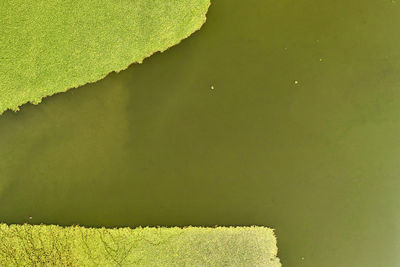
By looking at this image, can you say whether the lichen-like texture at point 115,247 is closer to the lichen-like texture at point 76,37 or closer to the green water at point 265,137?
the green water at point 265,137

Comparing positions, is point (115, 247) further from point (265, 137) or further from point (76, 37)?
point (76, 37)

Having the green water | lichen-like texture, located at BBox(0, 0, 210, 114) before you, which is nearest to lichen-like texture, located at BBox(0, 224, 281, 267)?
the green water

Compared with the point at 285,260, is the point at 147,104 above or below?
above

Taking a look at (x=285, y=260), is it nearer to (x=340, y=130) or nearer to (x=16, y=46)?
(x=340, y=130)

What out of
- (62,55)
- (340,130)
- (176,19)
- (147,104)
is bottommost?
(340,130)

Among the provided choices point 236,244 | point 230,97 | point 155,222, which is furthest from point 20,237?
point 230,97

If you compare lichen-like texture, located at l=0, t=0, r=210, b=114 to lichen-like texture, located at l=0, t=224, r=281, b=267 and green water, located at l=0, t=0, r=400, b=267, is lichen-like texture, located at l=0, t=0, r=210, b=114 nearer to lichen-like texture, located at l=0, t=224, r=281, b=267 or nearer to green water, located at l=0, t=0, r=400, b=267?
green water, located at l=0, t=0, r=400, b=267
